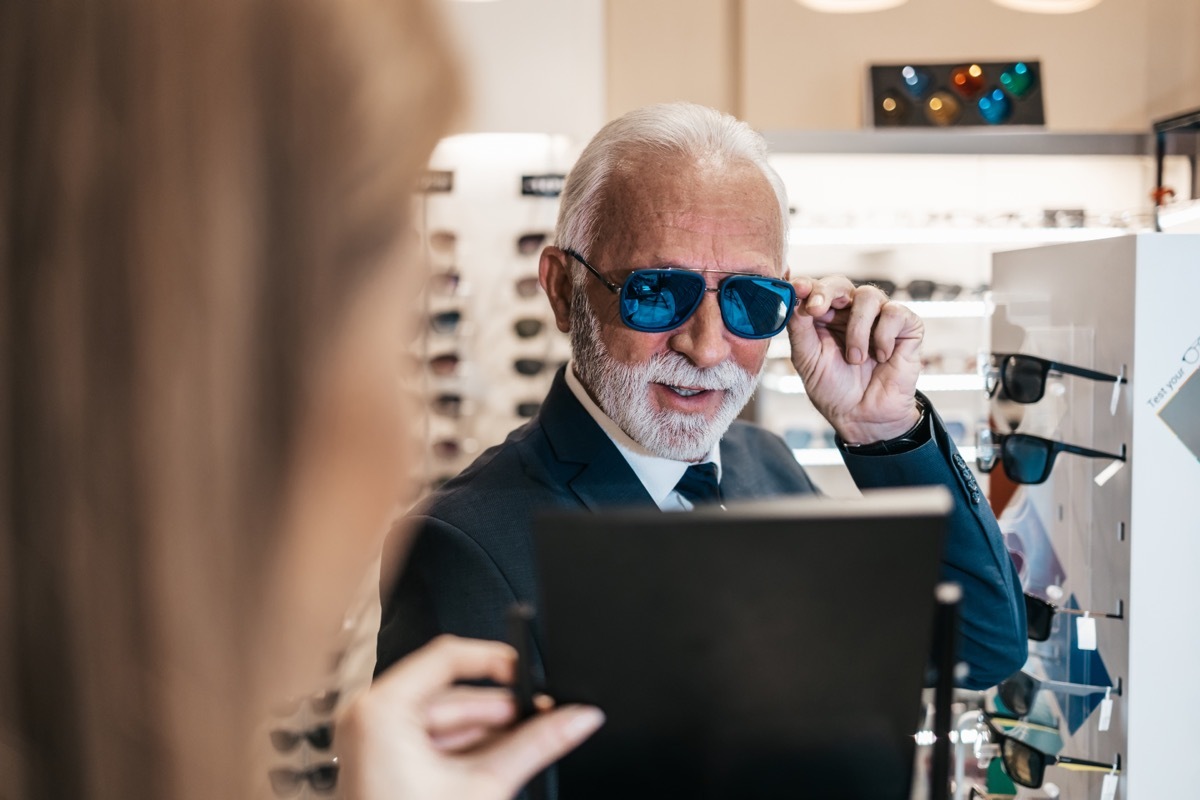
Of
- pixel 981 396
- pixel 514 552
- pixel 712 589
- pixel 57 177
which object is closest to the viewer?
pixel 57 177

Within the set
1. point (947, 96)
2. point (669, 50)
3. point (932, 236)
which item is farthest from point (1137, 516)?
point (669, 50)

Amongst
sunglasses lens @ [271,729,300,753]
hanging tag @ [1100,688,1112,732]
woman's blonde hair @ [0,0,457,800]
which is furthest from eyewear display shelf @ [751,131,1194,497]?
woman's blonde hair @ [0,0,457,800]

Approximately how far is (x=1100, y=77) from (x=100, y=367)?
5.96 metres

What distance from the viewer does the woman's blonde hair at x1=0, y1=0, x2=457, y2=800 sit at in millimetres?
455

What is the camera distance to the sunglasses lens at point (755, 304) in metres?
1.61

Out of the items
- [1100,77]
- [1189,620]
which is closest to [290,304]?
[1189,620]

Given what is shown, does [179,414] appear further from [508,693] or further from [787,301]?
[787,301]

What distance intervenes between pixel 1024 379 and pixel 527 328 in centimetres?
349

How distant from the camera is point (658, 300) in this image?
1603mm

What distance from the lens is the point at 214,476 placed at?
0.48 m

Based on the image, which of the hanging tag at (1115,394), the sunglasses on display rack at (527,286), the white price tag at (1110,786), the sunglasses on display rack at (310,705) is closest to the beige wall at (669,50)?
the sunglasses on display rack at (527,286)

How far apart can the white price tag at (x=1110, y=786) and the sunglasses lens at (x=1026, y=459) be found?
620 mm

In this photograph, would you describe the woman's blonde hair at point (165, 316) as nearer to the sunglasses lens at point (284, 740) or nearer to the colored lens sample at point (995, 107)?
the sunglasses lens at point (284, 740)

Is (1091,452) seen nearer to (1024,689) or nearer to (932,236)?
(1024,689)
